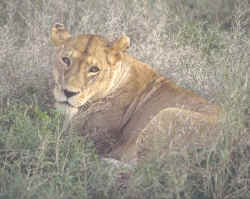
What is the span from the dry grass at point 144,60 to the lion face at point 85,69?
0.29 metres

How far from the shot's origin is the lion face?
425cm

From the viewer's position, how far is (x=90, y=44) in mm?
4379

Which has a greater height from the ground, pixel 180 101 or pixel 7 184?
pixel 180 101

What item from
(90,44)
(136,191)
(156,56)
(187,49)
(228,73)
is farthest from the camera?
(187,49)

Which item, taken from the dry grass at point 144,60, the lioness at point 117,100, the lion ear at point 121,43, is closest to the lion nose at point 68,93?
the lioness at point 117,100

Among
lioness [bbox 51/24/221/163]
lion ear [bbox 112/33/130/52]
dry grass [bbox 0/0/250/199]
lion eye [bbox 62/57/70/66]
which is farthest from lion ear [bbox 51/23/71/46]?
dry grass [bbox 0/0/250/199]

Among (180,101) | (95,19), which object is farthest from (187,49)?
(180,101)

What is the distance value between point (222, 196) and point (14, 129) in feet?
6.22

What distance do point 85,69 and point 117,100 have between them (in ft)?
1.57

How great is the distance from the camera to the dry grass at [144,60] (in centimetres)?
340

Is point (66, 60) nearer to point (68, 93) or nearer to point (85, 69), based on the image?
point (85, 69)

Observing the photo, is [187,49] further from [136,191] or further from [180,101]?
[136,191]

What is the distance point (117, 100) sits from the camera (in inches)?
179

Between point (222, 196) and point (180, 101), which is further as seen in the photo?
point (180, 101)
